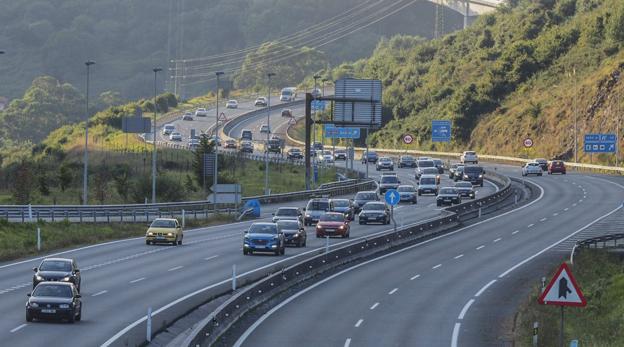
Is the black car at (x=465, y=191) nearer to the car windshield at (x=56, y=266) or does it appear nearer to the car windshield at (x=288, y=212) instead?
the car windshield at (x=288, y=212)

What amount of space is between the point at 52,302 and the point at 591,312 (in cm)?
2197

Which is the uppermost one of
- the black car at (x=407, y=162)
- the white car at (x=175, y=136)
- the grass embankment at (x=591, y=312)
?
the white car at (x=175, y=136)

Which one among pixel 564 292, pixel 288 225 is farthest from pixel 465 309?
pixel 288 225

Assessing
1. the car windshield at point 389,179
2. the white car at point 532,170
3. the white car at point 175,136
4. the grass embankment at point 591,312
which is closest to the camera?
the grass embankment at point 591,312

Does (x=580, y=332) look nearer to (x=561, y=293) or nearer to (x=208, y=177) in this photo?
(x=561, y=293)

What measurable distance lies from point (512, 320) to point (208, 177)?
211 ft

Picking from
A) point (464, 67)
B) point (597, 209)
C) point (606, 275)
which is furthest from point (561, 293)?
point (464, 67)

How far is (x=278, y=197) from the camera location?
92.4 meters

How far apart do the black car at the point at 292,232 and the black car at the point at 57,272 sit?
1974 centimetres

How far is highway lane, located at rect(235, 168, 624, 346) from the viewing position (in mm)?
34469

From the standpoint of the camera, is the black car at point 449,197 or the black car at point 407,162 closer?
the black car at point 449,197

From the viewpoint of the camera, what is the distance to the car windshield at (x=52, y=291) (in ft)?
109

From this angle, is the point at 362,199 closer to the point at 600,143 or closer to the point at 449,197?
the point at 449,197

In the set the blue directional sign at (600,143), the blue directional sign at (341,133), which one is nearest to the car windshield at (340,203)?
the blue directional sign at (600,143)
